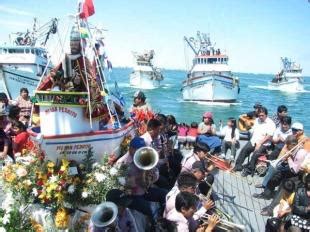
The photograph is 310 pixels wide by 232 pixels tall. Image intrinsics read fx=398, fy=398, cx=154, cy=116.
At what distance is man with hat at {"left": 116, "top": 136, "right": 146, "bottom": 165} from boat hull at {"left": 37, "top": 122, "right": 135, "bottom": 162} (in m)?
0.27

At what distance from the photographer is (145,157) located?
5039 millimetres

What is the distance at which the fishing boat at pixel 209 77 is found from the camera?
43.9 m

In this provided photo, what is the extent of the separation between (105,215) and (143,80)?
217 feet

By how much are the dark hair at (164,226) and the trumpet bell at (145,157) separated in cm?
73

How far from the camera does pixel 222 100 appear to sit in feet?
155

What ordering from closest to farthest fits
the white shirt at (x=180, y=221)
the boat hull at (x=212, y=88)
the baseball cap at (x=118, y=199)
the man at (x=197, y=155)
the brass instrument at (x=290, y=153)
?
the baseball cap at (x=118, y=199)
the white shirt at (x=180, y=221)
the man at (x=197, y=155)
the brass instrument at (x=290, y=153)
the boat hull at (x=212, y=88)

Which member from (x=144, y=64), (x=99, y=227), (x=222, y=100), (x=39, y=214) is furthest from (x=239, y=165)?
(x=144, y=64)

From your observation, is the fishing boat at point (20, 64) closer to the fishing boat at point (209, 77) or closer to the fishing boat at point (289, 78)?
the fishing boat at point (209, 77)

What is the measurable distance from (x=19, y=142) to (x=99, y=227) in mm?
Answer: 3950

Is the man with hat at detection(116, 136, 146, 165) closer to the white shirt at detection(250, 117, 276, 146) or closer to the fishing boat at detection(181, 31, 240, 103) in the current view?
the white shirt at detection(250, 117, 276, 146)

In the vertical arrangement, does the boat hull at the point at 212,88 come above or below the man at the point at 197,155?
below

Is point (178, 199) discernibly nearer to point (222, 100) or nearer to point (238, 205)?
point (238, 205)

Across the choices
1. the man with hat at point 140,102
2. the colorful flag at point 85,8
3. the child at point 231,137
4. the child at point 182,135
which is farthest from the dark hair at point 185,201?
the child at point 182,135

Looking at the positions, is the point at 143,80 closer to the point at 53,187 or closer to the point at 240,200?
the point at 240,200
